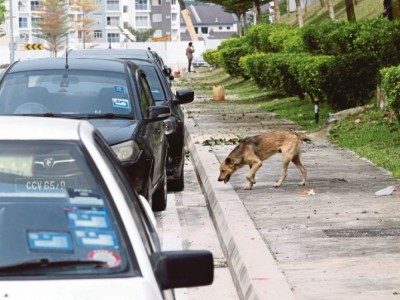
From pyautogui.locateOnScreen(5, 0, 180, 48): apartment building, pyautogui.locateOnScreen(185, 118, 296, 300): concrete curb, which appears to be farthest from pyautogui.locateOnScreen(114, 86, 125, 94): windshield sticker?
pyautogui.locateOnScreen(5, 0, 180, 48): apartment building

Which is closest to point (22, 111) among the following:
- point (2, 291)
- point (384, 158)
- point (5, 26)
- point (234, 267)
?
point (234, 267)

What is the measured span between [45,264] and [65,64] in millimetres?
9115

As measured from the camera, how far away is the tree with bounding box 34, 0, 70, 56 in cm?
16750

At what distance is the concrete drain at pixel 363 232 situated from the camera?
12047 millimetres

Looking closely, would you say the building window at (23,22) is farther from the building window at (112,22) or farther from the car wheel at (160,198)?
the car wheel at (160,198)

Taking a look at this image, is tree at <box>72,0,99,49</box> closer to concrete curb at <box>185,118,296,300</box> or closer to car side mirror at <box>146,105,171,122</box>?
concrete curb at <box>185,118,296,300</box>

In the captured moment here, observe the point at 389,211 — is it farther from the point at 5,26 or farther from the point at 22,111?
the point at 5,26

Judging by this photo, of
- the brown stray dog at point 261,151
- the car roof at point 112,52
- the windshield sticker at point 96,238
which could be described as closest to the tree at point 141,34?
the car roof at point 112,52

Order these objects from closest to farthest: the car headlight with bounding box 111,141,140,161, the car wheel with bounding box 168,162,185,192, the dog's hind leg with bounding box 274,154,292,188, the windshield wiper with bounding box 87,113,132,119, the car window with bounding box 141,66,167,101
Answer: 1. the car headlight with bounding box 111,141,140,161
2. the windshield wiper with bounding box 87,113,132,119
3. the dog's hind leg with bounding box 274,154,292,188
4. the car wheel with bounding box 168,162,185,192
5. the car window with bounding box 141,66,167,101

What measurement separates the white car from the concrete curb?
145 inches

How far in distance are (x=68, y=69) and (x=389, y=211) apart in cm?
344

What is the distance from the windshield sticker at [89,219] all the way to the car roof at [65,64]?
8.72m

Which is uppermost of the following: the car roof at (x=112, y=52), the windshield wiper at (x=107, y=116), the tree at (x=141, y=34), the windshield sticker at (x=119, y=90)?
the tree at (x=141, y=34)

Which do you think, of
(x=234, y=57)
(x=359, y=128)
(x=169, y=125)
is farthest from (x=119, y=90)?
(x=234, y=57)
